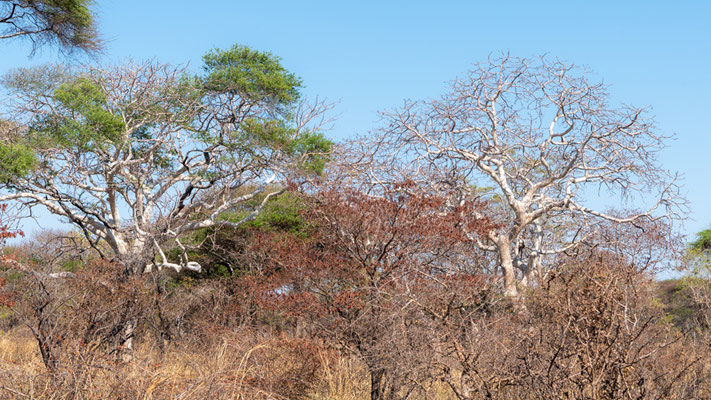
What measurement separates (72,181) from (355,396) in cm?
1164

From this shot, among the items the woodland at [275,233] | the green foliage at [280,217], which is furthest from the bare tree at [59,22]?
the green foliage at [280,217]

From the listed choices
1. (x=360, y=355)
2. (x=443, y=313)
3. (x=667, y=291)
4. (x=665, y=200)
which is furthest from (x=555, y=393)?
(x=667, y=291)

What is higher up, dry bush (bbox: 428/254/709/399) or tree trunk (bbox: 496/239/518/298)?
tree trunk (bbox: 496/239/518/298)

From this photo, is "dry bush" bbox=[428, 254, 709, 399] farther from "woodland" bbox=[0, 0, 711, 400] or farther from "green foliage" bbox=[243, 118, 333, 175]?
"green foliage" bbox=[243, 118, 333, 175]

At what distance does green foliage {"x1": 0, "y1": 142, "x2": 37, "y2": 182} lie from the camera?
583 inches

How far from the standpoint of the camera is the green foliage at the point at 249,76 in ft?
62.9

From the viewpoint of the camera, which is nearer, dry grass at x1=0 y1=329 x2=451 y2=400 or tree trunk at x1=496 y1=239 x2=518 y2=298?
dry grass at x1=0 y1=329 x2=451 y2=400

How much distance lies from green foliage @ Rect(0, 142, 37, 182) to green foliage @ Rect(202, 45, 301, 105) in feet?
19.4

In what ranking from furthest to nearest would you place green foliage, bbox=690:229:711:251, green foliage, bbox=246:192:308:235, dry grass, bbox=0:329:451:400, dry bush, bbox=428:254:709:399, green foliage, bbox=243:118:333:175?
green foliage, bbox=690:229:711:251 → green foliage, bbox=246:192:308:235 → green foliage, bbox=243:118:333:175 → dry grass, bbox=0:329:451:400 → dry bush, bbox=428:254:709:399

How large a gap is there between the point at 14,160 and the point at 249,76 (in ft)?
22.9

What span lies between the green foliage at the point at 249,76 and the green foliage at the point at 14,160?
5928 mm

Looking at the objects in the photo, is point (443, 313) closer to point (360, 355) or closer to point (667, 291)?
point (360, 355)

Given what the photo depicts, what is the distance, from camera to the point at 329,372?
9.13 m

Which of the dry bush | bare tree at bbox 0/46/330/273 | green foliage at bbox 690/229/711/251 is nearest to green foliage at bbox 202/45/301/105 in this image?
bare tree at bbox 0/46/330/273
